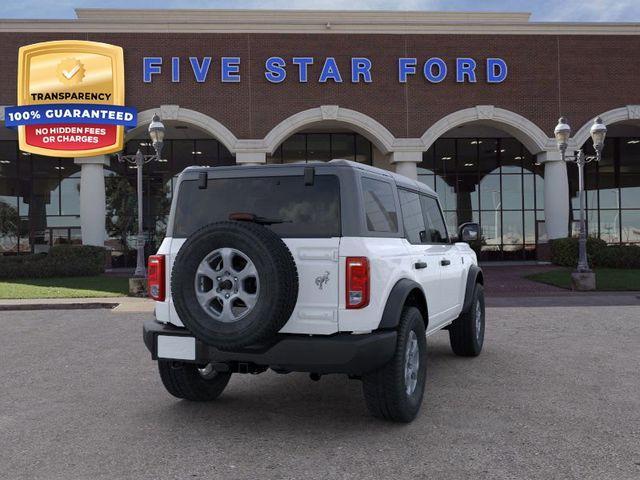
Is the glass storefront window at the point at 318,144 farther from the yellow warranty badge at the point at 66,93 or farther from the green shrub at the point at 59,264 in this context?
the green shrub at the point at 59,264

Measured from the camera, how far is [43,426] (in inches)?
192

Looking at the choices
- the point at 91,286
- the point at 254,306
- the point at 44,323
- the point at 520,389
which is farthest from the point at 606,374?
the point at 91,286

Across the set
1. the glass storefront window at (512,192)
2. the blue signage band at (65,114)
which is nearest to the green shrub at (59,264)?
the blue signage band at (65,114)

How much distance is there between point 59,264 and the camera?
2155cm

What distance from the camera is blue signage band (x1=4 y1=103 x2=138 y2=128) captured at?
2328 centimetres

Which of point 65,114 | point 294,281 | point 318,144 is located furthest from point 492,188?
point 294,281

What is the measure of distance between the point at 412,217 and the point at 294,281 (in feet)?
5.83

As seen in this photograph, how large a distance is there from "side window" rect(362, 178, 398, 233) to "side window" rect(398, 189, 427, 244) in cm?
23

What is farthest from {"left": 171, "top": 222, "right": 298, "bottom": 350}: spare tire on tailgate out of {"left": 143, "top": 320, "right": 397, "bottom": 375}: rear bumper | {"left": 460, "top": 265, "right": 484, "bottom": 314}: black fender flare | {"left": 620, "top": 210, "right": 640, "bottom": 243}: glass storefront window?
{"left": 620, "top": 210, "right": 640, "bottom": 243}: glass storefront window

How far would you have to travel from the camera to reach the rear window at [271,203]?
4512 millimetres

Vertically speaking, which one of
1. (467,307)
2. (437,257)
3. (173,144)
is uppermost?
(173,144)

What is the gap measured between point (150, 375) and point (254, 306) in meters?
3.08

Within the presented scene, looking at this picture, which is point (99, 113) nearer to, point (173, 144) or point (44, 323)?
point (173, 144)

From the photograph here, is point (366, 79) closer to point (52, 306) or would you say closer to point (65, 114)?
point (65, 114)
